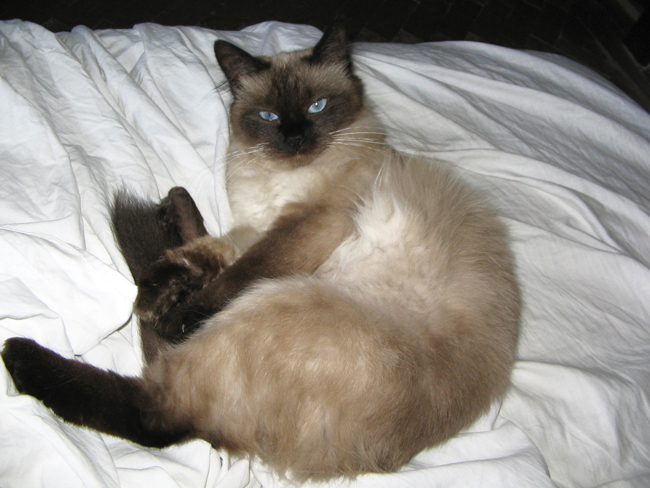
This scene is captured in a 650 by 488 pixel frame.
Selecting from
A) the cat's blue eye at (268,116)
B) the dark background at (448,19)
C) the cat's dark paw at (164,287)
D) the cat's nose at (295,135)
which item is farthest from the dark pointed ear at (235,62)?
the dark background at (448,19)

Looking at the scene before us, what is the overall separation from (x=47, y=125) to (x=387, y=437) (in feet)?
5.53

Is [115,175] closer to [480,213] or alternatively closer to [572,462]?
[480,213]

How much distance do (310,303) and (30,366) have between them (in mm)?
836

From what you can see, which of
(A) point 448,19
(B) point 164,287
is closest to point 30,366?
(B) point 164,287

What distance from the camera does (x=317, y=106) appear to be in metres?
1.82

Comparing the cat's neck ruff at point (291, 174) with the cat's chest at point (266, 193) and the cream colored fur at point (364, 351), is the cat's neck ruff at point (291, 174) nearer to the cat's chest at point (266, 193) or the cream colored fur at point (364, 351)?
the cat's chest at point (266, 193)

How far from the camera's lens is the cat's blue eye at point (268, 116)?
181cm

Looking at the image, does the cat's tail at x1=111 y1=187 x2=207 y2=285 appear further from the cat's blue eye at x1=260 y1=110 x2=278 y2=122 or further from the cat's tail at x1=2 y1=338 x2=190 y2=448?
the cat's blue eye at x1=260 y1=110 x2=278 y2=122

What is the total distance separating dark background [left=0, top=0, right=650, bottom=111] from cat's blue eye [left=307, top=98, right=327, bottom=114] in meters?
2.19

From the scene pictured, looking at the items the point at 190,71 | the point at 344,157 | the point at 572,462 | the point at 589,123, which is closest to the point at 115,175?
the point at 190,71

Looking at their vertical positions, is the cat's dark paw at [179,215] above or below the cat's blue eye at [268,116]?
below

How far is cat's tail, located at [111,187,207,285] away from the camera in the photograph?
1482mm

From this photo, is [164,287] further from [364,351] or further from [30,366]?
[364,351]

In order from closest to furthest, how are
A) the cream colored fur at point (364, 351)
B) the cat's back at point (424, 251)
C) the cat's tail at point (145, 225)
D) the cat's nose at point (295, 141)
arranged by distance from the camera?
the cream colored fur at point (364, 351) < the cat's back at point (424, 251) < the cat's tail at point (145, 225) < the cat's nose at point (295, 141)
